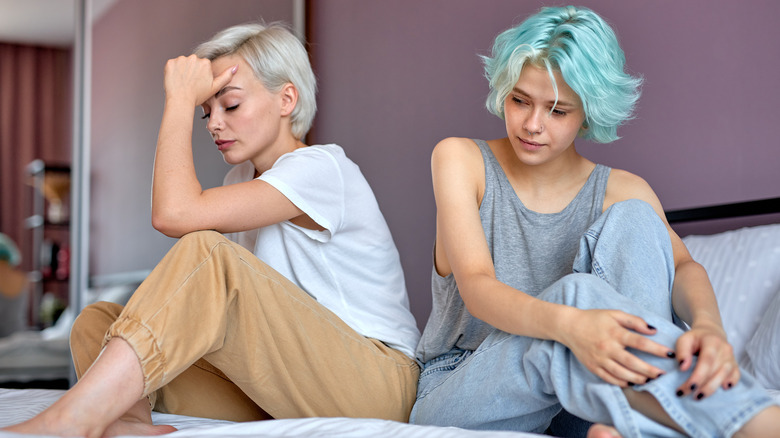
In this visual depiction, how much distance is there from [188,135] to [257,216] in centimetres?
22

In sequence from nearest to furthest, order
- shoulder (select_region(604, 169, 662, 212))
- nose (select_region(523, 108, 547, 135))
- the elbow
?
the elbow → nose (select_region(523, 108, 547, 135)) → shoulder (select_region(604, 169, 662, 212))

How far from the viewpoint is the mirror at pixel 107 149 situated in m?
2.97

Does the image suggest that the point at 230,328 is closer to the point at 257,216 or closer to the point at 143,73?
the point at 257,216

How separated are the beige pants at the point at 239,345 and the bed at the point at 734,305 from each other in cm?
10

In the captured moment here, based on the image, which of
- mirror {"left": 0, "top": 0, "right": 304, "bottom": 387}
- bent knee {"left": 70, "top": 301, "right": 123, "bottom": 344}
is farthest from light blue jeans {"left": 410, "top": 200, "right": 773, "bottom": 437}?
mirror {"left": 0, "top": 0, "right": 304, "bottom": 387}

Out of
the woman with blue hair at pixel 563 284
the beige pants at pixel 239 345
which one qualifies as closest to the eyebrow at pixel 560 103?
the woman with blue hair at pixel 563 284

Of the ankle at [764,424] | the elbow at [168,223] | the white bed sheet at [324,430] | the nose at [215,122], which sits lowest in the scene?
the white bed sheet at [324,430]

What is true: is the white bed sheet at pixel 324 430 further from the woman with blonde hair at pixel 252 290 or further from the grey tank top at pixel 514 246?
the grey tank top at pixel 514 246

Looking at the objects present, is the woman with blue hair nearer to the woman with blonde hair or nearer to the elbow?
the woman with blonde hair

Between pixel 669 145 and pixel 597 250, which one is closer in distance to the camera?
pixel 597 250

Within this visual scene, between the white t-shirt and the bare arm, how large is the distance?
0.05 meters

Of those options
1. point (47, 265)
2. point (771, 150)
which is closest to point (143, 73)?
point (47, 265)

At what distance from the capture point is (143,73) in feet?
10.3

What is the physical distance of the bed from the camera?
1.12 meters
